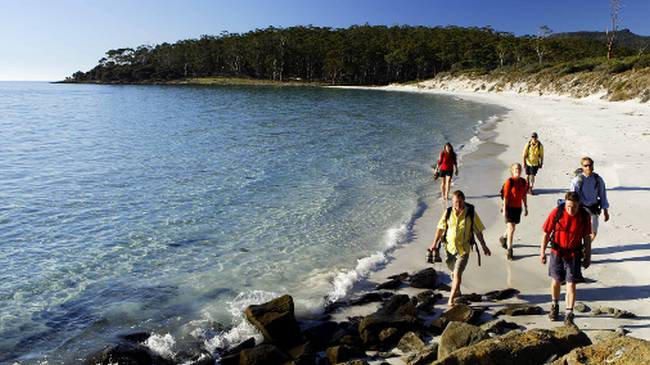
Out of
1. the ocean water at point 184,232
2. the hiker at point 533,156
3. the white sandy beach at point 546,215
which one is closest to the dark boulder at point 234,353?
the ocean water at point 184,232

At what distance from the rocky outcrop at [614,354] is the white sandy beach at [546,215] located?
2.82 m

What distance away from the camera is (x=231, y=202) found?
675 inches

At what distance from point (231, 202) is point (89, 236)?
4849 mm

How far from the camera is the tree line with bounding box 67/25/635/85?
13962 centimetres

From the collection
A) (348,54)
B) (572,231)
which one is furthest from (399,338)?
(348,54)

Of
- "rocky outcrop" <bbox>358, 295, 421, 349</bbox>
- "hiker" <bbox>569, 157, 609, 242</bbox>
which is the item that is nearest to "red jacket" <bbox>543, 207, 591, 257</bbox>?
"rocky outcrop" <bbox>358, 295, 421, 349</bbox>

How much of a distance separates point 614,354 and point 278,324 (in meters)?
4.87

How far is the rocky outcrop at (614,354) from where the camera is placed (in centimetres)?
473

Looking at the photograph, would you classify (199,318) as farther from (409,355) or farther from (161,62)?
(161,62)

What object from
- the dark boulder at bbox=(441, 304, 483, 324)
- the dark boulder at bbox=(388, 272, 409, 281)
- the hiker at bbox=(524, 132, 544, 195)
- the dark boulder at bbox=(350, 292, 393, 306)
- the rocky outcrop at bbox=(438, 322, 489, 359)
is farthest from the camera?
the hiker at bbox=(524, 132, 544, 195)

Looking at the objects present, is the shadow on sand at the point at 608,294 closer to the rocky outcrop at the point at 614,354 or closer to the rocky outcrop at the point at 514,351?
the rocky outcrop at the point at 514,351

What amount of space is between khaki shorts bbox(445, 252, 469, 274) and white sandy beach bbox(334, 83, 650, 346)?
40.7 inches

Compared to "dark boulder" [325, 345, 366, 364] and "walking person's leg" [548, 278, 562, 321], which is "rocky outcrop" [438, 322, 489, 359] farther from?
"walking person's leg" [548, 278, 562, 321]

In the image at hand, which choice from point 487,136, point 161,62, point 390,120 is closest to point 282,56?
point 161,62
